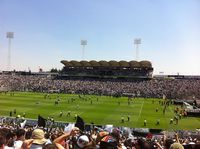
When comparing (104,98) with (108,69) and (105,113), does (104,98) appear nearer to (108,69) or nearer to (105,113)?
(105,113)

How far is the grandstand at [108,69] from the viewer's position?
109 m

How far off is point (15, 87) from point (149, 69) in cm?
4052

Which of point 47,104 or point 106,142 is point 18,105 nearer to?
point 47,104

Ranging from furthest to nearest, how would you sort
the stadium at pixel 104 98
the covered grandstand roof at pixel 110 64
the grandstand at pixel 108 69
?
the covered grandstand roof at pixel 110 64, the grandstand at pixel 108 69, the stadium at pixel 104 98

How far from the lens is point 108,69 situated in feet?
371

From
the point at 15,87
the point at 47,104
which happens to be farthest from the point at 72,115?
the point at 15,87

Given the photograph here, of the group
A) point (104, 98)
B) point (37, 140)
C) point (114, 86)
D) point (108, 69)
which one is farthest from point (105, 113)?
point (108, 69)

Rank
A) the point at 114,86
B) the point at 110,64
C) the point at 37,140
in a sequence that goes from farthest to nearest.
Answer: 1. the point at 110,64
2. the point at 114,86
3. the point at 37,140

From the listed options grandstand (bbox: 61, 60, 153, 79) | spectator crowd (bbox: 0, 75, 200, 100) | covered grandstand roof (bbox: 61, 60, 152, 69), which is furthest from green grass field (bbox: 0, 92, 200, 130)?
covered grandstand roof (bbox: 61, 60, 152, 69)

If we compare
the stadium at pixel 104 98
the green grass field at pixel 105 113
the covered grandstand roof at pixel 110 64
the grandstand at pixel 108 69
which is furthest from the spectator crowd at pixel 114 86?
the green grass field at pixel 105 113

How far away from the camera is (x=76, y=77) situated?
4434 inches

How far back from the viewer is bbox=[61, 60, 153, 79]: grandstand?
108750 millimetres

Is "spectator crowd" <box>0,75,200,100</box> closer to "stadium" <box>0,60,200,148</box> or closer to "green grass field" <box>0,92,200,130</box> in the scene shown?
"stadium" <box>0,60,200,148</box>

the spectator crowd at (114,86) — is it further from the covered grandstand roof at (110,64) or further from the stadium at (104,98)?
the covered grandstand roof at (110,64)
